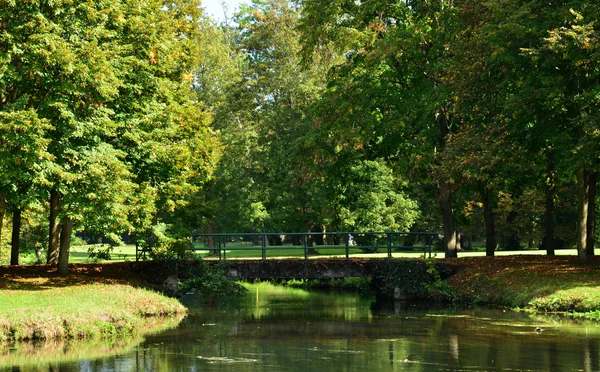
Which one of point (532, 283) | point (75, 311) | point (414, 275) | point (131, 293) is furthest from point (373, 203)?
point (75, 311)

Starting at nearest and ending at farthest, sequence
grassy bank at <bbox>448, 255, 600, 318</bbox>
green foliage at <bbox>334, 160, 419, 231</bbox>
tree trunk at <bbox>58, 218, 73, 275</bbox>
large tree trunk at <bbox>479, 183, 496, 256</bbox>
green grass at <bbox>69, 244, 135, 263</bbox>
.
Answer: grassy bank at <bbox>448, 255, 600, 318</bbox>, tree trunk at <bbox>58, 218, 73, 275</bbox>, large tree trunk at <bbox>479, 183, 496, 256</bbox>, green grass at <bbox>69, 244, 135, 263</bbox>, green foliage at <bbox>334, 160, 419, 231</bbox>

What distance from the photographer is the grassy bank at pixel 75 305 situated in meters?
23.9

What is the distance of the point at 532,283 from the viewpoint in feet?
107

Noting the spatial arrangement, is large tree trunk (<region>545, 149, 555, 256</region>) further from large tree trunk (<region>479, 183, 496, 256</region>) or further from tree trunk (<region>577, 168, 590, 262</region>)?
tree trunk (<region>577, 168, 590, 262</region>)

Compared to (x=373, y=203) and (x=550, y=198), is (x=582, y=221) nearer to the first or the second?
(x=550, y=198)

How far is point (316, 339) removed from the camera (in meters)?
24.5

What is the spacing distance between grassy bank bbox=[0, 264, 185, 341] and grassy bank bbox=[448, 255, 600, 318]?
12.6 m

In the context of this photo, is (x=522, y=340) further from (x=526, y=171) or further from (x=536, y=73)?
(x=526, y=171)

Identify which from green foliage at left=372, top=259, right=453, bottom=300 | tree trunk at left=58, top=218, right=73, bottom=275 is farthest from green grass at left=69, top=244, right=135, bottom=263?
green foliage at left=372, top=259, right=453, bottom=300

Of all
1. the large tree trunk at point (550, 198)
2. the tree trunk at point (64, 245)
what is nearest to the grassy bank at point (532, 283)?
the large tree trunk at point (550, 198)

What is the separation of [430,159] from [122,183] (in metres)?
15.1

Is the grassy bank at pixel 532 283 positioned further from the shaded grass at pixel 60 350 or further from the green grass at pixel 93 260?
the green grass at pixel 93 260

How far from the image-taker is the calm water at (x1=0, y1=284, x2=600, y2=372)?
758 inches

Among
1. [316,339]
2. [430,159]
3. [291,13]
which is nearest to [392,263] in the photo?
[430,159]
